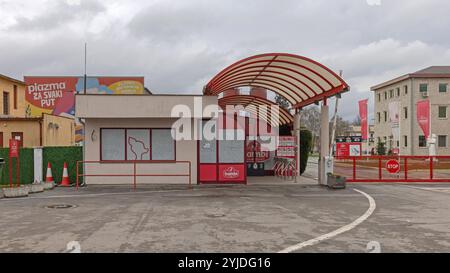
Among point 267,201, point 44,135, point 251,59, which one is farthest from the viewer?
point 44,135

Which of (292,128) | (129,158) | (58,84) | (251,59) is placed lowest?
(129,158)

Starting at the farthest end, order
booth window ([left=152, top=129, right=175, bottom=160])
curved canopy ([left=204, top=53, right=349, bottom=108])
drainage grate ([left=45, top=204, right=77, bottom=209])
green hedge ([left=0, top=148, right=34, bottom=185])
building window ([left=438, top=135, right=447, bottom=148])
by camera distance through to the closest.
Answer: building window ([left=438, top=135, right=447, bottom=148]) < booth window ([left=152, top=129, right=175, bottom=160]) < green hedge ([left=0, top=148, right=34, bottom=185]) < curved canopy ([left=204, top=53, right=349, bottom=108]) < drainage grate ([left=45, top=204, right=77, bottom=209])

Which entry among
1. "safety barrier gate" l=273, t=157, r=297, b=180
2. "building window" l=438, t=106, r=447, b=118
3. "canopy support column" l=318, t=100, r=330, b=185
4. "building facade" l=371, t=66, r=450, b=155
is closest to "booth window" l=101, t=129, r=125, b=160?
"safety barrier gate" l=273, t=157, r=297, b=180

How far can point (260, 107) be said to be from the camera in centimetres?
2145

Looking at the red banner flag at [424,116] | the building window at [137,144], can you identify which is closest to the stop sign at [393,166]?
the building window at [137,144]

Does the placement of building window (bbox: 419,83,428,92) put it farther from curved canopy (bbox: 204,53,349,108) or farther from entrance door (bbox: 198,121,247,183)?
entrance door (bbox: 198,121,247,183)

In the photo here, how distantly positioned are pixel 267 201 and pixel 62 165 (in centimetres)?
893

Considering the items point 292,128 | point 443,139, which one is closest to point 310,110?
point 443,139

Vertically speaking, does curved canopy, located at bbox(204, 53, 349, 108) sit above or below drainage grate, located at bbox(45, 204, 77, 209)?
above

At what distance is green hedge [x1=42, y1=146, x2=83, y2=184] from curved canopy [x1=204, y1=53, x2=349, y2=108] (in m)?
5.98

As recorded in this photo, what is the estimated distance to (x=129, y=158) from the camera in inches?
610

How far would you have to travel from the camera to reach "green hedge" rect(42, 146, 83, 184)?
50.4 ft

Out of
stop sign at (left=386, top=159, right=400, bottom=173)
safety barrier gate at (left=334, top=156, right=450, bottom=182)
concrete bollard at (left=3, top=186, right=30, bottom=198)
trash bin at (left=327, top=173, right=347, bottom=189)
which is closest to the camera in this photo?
concrete bollard at (left=3, top=186, right=30, bottom=198)
